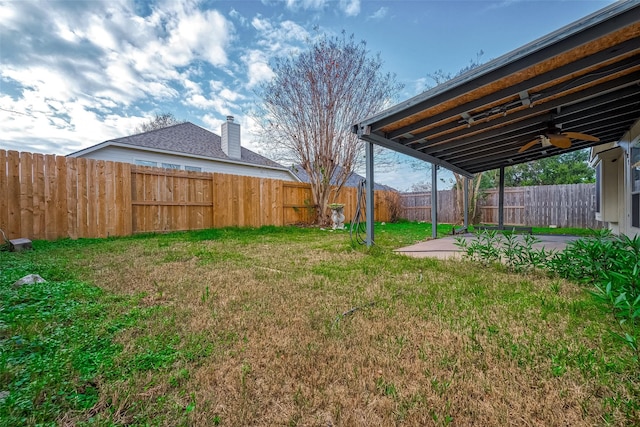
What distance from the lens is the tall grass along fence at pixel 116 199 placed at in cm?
496

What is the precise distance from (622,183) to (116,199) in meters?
11.1

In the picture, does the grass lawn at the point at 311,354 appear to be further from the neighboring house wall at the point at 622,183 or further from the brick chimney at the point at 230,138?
the brick chimney at the point at 230,138

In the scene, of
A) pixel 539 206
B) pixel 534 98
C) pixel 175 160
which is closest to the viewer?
pixel 534 98

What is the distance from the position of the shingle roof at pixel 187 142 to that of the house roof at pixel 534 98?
8501 mm

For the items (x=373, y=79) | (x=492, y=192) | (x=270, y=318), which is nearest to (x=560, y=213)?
(x=492, y=192)

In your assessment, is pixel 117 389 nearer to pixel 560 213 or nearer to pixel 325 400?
pixel 325 400

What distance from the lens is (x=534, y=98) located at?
3.61m

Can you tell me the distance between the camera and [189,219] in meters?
7.22

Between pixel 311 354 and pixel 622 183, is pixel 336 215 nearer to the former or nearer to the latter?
pixel 622 183

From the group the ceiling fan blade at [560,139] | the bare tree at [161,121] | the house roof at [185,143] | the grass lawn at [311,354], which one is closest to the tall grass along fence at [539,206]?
the ceiling fan blade at [560,139]

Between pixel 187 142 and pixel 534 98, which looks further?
pixel 187 142

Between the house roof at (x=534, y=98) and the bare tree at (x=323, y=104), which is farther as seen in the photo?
the bare tree at (x=323, y=104)

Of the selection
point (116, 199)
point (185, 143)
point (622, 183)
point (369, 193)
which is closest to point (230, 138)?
point (185, 143)

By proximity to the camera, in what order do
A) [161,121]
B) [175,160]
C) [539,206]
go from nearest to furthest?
[175,160] < [539,206] < [161,121]
